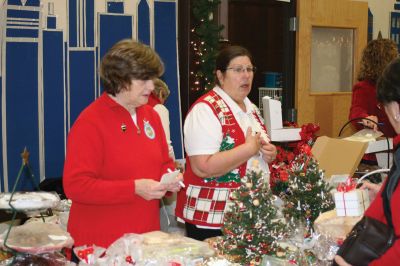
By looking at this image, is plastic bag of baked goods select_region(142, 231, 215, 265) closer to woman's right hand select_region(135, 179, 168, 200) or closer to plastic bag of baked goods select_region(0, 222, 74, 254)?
woman's right hand select_region(135, 179, 168, 200)

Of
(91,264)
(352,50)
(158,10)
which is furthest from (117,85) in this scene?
(352,50)

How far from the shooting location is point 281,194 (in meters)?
2.18

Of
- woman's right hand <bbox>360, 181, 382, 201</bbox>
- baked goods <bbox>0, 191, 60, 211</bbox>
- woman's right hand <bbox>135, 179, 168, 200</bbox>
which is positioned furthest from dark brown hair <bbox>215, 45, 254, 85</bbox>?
baked goods <bbox>0, 191, 60, 211</bbox>

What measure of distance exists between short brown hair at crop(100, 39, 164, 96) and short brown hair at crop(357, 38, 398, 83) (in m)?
2.06

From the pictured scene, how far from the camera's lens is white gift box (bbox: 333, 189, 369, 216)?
1709 millimetres

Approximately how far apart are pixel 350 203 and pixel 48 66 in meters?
2.58

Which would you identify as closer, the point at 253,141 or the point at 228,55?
the point at 253,141

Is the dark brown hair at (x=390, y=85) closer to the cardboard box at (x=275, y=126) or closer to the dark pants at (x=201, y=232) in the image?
the dark pants at (x=201, y=232)

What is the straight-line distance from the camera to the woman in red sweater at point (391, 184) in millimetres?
1334

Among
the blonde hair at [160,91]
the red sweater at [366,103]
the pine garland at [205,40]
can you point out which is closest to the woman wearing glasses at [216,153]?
the blonde hair at [160,91]

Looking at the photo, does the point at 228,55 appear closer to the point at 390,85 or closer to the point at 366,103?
the point at 390,85

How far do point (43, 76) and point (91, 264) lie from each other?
2.27 m

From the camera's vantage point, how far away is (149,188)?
186 cm

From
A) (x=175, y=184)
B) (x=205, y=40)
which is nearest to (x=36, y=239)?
(x=175, y=184)
